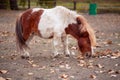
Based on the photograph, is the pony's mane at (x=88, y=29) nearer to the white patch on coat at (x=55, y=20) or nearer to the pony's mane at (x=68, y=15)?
the pony's mane at (x=68, y=15)

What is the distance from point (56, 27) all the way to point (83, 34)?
783 millimetres

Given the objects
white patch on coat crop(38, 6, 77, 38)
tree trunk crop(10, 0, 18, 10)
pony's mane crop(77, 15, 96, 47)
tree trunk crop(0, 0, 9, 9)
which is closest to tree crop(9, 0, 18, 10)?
tree trunk crop(10, 0, 18, 10)

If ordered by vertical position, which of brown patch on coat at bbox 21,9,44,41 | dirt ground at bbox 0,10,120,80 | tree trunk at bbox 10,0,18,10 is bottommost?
tree trunk at bbox 10,0,18,10

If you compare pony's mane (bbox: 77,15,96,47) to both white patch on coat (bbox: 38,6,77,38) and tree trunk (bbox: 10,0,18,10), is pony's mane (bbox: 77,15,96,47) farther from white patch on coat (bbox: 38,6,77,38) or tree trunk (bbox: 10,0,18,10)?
tree trunk (bbox: 10,0,18,10)

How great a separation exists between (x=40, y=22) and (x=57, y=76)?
2.68 metres

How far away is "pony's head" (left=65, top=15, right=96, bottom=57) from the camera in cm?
931

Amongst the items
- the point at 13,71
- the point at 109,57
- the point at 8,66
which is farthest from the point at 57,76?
the point at 109,57

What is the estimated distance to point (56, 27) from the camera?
970 centimetres

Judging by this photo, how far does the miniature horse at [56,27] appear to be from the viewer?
9414mm

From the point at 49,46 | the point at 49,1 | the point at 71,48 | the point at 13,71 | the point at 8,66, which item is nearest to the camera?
the point at 13,71

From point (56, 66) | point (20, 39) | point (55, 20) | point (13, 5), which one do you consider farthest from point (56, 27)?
point (13, 5)

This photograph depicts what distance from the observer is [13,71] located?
26.8ft

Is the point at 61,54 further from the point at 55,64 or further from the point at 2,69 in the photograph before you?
the point at 2,69

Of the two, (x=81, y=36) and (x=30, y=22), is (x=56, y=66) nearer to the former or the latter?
(x=81, y=36)
